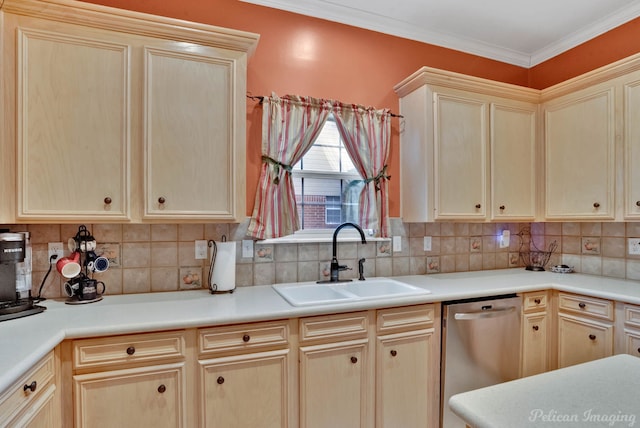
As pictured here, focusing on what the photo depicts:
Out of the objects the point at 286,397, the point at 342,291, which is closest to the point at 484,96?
the point at 342,291

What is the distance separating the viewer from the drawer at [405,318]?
1.85m

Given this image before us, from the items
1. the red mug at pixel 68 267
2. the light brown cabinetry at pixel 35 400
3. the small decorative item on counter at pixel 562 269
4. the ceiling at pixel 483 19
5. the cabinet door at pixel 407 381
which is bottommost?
the cabinet door at pixel 407 381

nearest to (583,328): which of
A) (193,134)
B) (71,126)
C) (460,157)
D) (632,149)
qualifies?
(632,149)

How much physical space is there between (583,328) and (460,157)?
52.8 inches

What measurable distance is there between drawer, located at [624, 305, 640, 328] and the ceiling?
2.04 meters

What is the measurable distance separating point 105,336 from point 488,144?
2.63 metres

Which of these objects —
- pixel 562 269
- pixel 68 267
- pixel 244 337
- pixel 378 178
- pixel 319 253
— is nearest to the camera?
pixel 244 337

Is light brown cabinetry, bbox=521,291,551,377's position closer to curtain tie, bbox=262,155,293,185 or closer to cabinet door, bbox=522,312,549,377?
cabinet door, bbox=522,312,549,377

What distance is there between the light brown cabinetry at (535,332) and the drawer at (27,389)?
2.54 metres

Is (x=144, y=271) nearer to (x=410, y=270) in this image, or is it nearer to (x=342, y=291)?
(x=342, y=291)

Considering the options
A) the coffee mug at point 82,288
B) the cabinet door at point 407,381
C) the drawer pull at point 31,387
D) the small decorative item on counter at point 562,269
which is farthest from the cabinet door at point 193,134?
the small decorative item on counter at point 562,269

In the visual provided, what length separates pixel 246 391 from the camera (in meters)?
1.59

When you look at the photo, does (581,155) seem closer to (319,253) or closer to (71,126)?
(319,253)

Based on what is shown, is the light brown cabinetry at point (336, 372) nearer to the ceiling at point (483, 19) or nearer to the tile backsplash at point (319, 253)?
the tile backsplash at point (319, 253)
